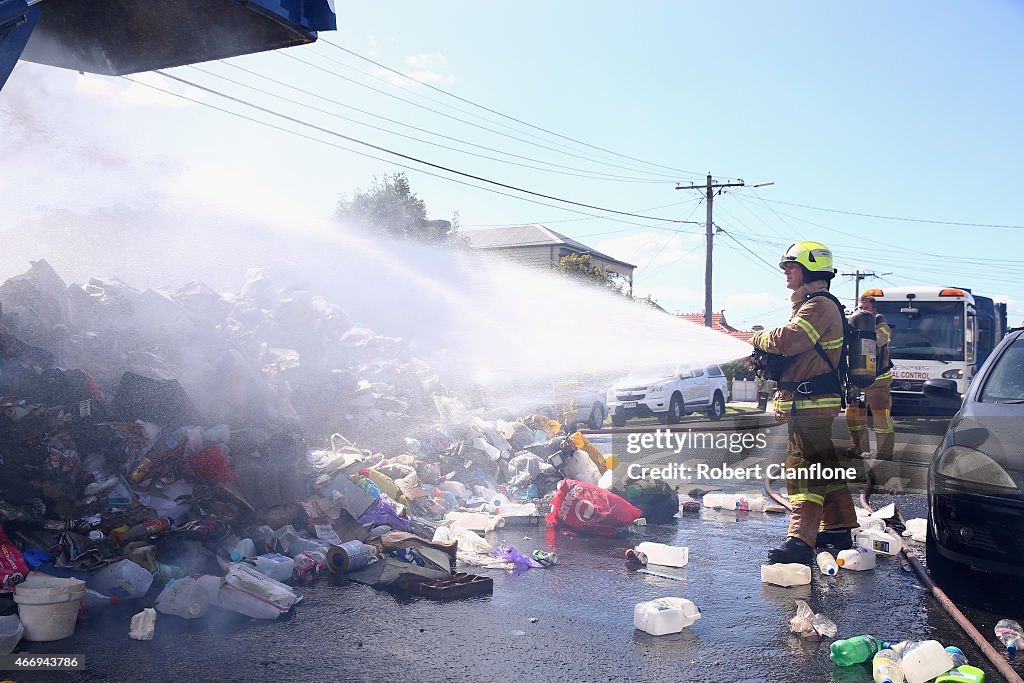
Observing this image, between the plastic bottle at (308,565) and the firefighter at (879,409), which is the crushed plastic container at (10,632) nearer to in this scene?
the plastic bottle at (308,565)

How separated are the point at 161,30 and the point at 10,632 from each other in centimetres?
446

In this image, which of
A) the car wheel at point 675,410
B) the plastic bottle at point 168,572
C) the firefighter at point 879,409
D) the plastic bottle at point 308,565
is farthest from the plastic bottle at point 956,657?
the car wheel at point 675,410

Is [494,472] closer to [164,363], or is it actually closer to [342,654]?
[164,363]

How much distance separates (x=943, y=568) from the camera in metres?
4.44

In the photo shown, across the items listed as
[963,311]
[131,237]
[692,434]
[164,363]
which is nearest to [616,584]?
[164,363]

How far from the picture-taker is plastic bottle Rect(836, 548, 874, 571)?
196 inches

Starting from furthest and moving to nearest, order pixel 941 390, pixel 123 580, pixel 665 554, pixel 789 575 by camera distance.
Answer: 1. pixel 941 390
2. pixel 665 554
3. pixel 789 575
4. pixel 123 580

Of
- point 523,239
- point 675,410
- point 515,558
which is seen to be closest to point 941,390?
point 515,558

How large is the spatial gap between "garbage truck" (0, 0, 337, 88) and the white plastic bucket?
3829 millimetres

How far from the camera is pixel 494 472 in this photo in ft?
26.8

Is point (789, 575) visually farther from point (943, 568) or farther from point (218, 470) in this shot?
point (218, 470)

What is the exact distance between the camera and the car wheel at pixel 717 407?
19.6 metres

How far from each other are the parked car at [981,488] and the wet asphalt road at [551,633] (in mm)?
321

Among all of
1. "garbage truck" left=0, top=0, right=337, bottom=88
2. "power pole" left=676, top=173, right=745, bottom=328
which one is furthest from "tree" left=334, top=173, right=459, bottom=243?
"garbage truck" left=0, top=0, right=337, bottom=88
